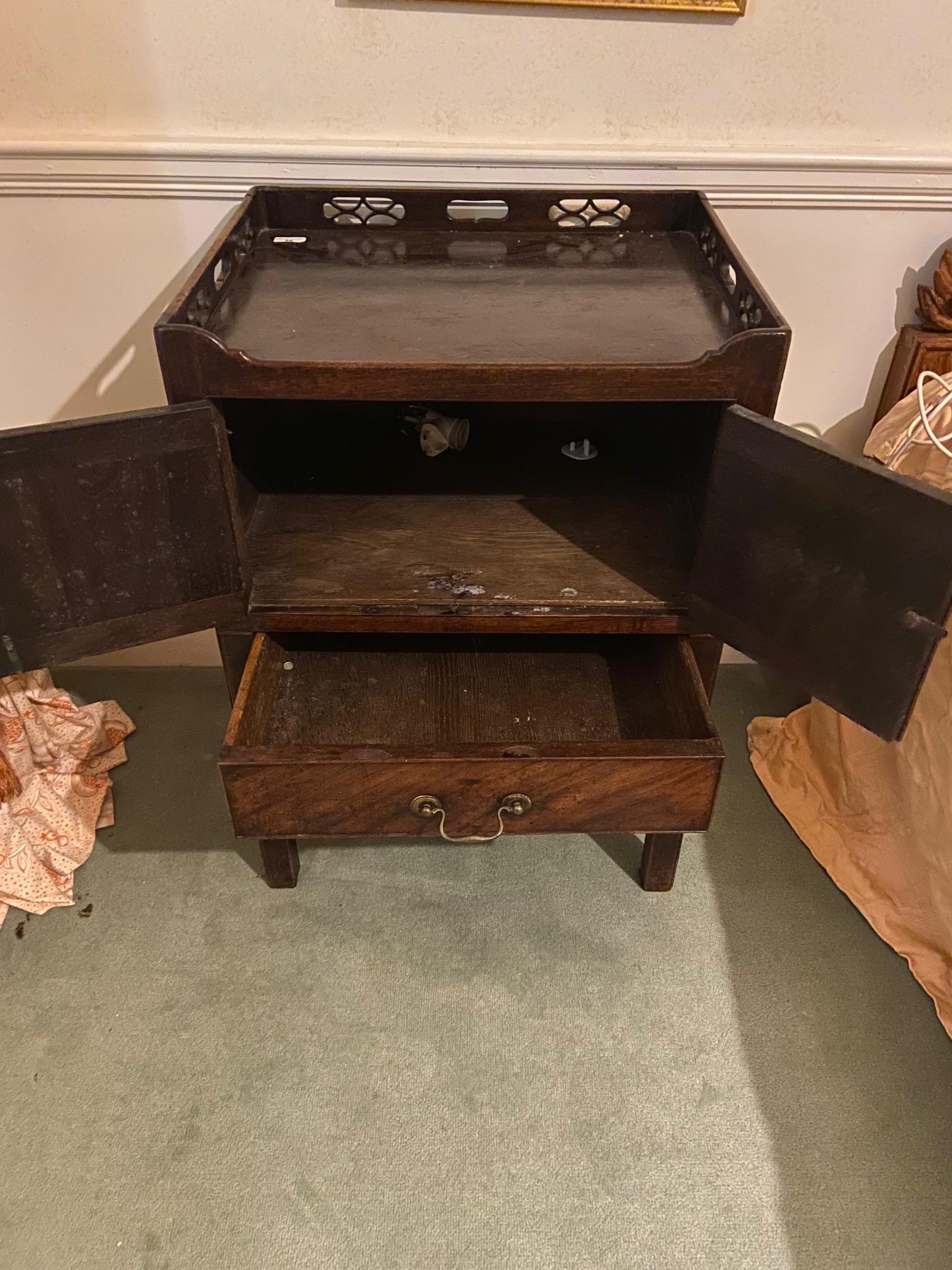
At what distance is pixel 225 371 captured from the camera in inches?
33.7

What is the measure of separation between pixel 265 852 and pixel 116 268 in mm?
812

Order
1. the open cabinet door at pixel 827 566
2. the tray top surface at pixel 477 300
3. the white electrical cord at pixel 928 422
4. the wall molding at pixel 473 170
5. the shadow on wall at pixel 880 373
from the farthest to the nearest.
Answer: the shadow on wall at pixel 880 373
the wall molding at pixel 473 170
the white electrical cord at pixel 928 422
the tray top surface at pixel 477 300
the open cabinet door at pixel 827 566

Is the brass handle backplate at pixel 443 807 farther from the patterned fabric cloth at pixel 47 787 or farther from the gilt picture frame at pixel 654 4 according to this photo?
the gilt picture frame at pixel 654 4

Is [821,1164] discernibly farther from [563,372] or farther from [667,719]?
[563,372]

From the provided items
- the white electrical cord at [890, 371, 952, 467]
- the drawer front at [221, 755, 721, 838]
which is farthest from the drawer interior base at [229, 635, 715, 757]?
the white electrical cord at [890, 371, 952, 467]

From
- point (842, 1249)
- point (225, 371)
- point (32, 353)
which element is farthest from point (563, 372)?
point (842, 1249)

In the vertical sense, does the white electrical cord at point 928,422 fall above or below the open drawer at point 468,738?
above

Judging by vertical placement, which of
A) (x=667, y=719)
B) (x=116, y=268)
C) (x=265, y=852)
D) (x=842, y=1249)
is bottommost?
(x=842, y=1249)

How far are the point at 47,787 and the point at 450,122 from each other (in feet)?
3.55

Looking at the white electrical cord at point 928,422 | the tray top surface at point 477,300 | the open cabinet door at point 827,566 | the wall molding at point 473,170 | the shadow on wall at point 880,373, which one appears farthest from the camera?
the shadow on wall at point 880,373

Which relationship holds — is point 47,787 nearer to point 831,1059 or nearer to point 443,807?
point 443,807

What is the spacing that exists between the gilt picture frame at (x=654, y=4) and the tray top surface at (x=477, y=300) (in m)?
0.25

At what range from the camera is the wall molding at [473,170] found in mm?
1118

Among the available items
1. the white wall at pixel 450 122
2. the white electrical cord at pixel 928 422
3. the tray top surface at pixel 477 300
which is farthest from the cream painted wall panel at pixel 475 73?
the white electrical cord at pixel 928 422
